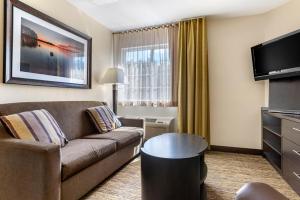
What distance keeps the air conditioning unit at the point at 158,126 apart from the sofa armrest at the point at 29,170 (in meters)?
2.14

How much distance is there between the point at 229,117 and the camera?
10.7ft

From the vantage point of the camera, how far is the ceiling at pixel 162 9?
2746mm

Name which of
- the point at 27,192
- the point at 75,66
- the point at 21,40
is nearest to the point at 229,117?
the point at 75,66

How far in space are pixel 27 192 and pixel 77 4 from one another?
8.38 feet

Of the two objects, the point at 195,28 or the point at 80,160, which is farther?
the point at 195,28

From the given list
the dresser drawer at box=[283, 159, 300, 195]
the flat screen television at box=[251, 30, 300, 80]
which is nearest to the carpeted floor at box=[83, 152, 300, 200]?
the dresser drawer at box=[283, 159, 300, 195]

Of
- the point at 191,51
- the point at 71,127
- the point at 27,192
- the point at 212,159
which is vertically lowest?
the point at 212,159

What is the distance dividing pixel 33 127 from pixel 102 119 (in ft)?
3.53

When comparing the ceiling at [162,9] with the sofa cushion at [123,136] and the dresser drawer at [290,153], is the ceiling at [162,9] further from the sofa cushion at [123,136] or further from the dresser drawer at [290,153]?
the dresser drawer at [290,153]

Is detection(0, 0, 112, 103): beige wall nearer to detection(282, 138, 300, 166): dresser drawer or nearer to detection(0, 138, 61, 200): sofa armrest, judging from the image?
detection(0, 138, 61, 200): sofa armrest

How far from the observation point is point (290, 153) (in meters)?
1.98

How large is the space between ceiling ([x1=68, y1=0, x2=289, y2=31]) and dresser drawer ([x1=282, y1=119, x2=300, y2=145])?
179cm

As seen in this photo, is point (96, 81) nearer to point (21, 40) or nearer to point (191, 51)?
point (21, 40)

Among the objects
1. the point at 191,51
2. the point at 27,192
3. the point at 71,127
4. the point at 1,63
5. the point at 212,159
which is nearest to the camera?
the point at 27,192
